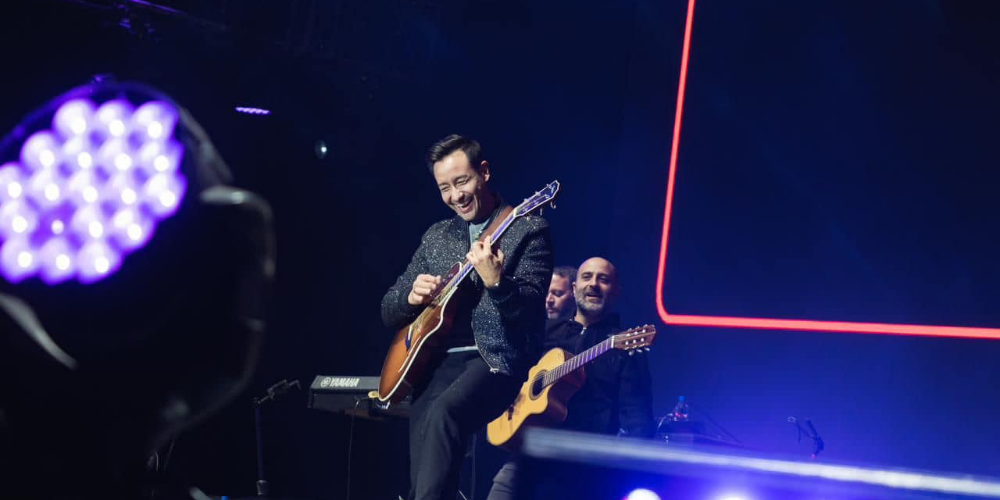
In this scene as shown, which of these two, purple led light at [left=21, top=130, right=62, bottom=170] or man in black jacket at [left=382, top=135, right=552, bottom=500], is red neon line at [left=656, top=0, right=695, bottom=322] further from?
purple led light at [left=21, top=130, right=62, bottom=170]

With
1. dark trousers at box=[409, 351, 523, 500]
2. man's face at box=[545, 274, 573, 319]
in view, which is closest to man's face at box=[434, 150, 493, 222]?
dark trousers at box=[409, 351, 523, 500]

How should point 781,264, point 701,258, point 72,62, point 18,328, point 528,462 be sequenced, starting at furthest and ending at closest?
1. point 701,258
2. point 781,264
3. point 72,62
4. point 528,462
5. point 18,328

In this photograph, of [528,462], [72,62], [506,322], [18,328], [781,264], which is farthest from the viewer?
[781,264]

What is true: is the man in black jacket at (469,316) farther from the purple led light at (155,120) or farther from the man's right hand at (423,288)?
the purple led light at (155,120)

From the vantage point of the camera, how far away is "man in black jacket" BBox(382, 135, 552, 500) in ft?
9.46

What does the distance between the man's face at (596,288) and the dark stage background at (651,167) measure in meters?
0.95

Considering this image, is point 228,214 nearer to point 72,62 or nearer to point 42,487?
point 42,487

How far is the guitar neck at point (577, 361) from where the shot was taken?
4.25m

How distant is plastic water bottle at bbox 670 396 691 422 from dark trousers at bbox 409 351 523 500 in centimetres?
212

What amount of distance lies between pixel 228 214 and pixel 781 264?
4777 millimetres

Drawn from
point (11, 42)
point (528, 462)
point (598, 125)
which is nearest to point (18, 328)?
point (528, 462)

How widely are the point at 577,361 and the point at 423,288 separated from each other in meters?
1.33

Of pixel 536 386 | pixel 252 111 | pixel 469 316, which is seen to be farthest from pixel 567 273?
pixel 469 316

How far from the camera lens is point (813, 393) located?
15.9 feet
